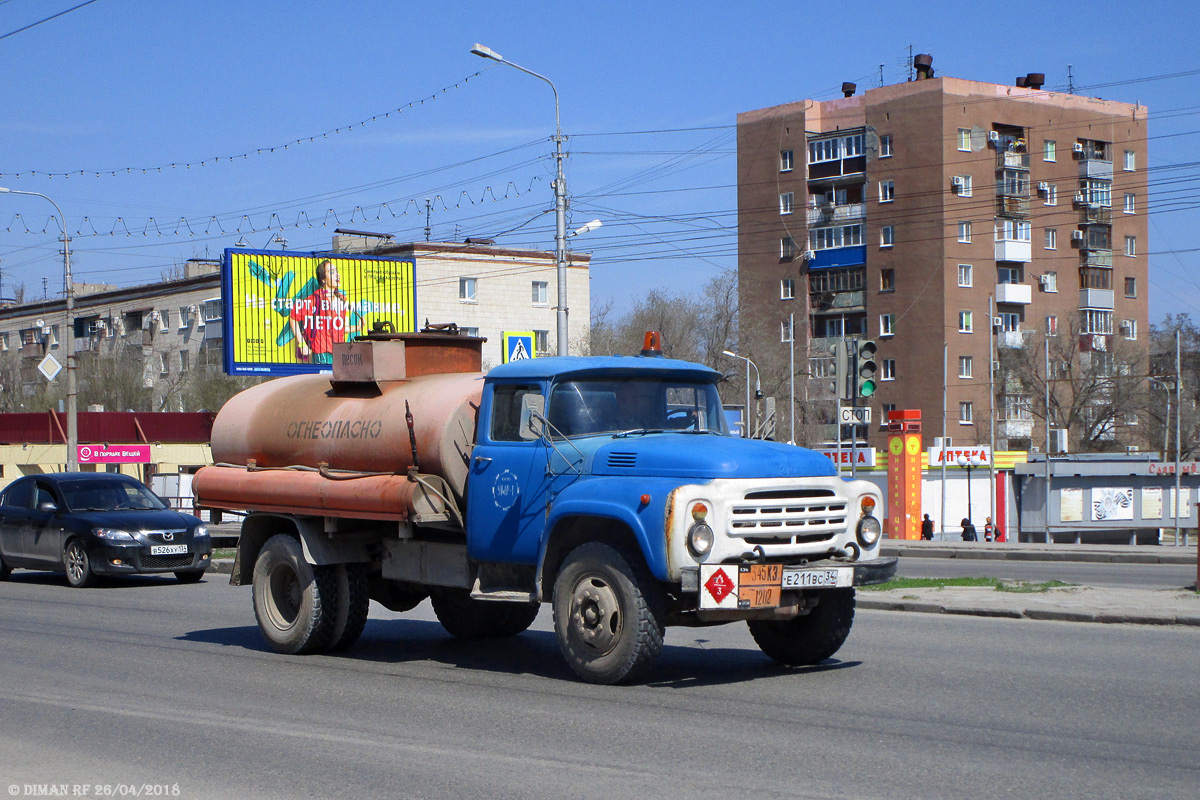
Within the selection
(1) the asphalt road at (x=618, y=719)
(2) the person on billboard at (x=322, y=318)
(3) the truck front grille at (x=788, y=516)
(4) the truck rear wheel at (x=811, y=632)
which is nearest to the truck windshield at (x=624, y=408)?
(3) the truck front grille at (x=788, y=516)

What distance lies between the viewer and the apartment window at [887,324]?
238 ft

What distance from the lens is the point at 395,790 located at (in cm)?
602

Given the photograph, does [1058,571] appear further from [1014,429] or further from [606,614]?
[1014,429]

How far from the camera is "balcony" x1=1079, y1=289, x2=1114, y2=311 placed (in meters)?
76.7

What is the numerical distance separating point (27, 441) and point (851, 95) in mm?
49024

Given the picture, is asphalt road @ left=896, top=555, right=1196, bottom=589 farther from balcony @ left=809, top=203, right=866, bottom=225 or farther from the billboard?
balcony @ left=809, top=203, right=866, bottom=225

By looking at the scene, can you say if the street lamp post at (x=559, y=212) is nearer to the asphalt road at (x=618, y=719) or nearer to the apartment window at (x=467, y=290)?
the asphalt road at (x=618, y=719)

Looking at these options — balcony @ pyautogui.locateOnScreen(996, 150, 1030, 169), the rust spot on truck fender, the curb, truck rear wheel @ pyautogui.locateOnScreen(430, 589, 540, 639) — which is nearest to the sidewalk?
the curb

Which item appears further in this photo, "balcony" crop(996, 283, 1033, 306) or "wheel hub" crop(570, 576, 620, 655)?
"balcony" crop(996, 283, 1033, 306)

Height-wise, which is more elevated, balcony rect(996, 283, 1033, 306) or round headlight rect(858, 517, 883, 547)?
balcony rect(996, 283, 1033, 306)

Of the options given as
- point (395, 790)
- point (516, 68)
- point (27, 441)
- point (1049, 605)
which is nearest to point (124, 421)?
point (27, 441)

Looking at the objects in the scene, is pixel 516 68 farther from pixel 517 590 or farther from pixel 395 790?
pixel 395 790

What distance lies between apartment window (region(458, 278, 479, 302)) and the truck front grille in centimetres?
5894

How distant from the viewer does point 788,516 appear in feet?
27.8
